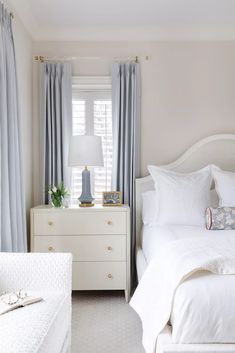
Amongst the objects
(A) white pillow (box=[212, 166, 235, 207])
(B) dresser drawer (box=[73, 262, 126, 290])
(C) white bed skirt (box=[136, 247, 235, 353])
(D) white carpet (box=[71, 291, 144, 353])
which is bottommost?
(D) white carpet (box=[71, 291, 144, 353])

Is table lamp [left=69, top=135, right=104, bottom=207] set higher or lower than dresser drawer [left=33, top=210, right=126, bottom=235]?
higher

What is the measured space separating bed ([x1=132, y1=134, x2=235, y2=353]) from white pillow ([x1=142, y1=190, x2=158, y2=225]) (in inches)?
3.4

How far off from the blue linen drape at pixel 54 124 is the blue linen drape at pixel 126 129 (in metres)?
0.50

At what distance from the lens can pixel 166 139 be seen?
377cm

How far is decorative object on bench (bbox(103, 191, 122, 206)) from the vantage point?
11.4ft

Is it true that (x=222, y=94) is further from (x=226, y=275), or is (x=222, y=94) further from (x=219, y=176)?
(x=226, y=275)

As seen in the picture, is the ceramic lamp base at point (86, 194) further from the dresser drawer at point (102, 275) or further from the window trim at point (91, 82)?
the window trim at point (91, 82)

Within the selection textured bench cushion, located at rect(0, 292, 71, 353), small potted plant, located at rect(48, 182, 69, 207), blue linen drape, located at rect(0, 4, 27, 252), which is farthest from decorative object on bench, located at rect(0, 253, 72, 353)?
small potted plant, located at rect(48, 182, 69, 207)

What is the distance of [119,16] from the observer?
341 centimetres

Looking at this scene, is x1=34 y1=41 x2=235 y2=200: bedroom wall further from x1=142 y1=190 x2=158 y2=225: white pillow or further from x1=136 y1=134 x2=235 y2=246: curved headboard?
x1=142 y1=190 x2=158 y2=225: white pillow

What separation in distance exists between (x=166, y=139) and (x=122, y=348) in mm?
2105

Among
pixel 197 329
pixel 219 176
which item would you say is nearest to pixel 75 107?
pixel 219 176

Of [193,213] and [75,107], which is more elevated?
[75,107]

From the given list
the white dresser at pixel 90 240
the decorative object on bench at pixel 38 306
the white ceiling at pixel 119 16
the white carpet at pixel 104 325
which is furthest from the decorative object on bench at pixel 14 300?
the white ceiling at pixel 119 16
